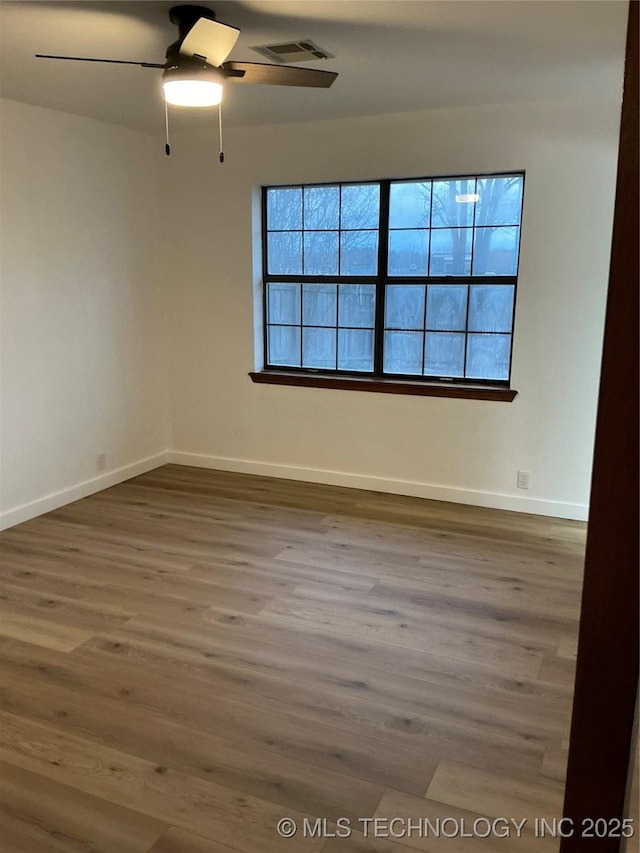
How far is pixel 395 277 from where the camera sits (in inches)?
186

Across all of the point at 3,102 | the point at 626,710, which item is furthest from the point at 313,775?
the point at 3,102

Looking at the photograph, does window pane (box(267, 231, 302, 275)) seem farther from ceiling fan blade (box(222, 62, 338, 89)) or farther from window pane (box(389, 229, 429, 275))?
ceiling fan blade (box(222, 62, 338, 89))

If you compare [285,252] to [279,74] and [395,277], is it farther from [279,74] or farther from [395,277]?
[279,74]

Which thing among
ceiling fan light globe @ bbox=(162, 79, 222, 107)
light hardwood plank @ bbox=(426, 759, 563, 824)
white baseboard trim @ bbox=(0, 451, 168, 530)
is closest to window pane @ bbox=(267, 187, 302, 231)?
white baseboard trim @ bbox=(0, 451, 168, 530)

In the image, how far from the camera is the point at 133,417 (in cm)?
523

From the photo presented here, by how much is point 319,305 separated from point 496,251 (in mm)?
Result: 1323

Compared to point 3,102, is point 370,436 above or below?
below

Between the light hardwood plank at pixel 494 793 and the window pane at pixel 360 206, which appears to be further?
the window pane at pixel 360 206

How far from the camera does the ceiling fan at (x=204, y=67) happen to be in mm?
2521

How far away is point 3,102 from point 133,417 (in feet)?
7.42

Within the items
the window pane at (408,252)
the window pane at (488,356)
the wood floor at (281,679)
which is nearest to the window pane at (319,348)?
the window pane at (408,252)

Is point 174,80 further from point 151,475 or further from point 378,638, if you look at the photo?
point 151,475

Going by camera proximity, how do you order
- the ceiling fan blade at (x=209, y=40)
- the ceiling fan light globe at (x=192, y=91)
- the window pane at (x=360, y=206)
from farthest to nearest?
the window pane at (x=360, y=206) < the ceiling fan light globe at (x=192, y=91) < the ceiling fan blade at (x=209, y=40)

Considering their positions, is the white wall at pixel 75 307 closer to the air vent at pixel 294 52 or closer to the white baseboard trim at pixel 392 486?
the white baseboard trim at pixel 392 486
